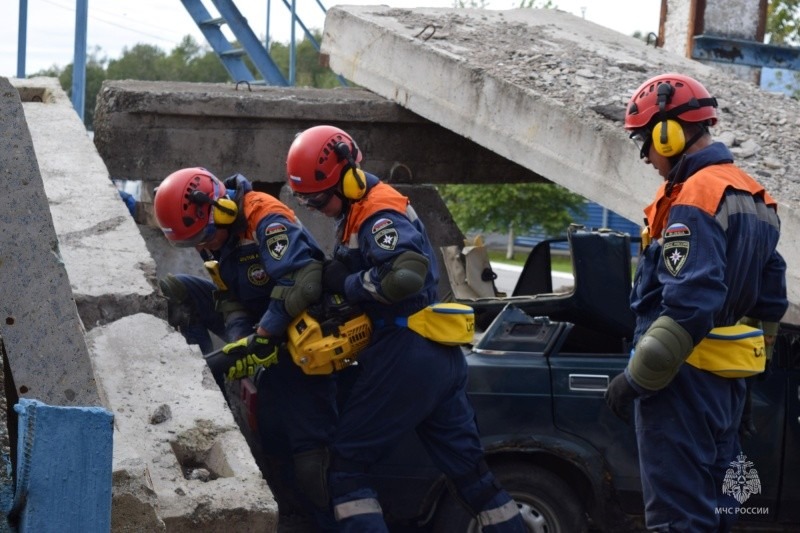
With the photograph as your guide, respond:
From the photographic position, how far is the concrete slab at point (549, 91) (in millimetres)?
6887

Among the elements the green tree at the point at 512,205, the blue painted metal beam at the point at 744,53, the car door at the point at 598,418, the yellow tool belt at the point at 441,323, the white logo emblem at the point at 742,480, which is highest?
the blue painted metal beam at the point at 744,53

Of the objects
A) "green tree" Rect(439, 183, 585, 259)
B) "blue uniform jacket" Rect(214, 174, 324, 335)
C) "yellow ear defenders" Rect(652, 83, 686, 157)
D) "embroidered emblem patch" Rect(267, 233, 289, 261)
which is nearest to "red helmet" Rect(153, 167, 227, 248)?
"blue uniform jacket" Rect(214, 174, 324, 335)

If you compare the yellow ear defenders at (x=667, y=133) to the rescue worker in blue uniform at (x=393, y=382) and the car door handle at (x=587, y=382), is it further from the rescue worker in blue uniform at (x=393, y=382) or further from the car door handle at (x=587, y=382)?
the car door handle at (x=587, y=382)

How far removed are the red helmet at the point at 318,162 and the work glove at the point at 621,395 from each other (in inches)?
63.2

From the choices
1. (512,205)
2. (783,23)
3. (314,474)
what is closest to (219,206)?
(314,474)

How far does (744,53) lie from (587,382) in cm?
642

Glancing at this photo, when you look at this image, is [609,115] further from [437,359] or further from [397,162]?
[437,359]

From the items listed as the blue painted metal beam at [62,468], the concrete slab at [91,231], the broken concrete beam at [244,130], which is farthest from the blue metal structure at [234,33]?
the blue painted metal beam at [62,468]

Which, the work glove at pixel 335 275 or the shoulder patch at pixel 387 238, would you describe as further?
the work glove at pixel 335 275

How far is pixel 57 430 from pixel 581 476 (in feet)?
11.4

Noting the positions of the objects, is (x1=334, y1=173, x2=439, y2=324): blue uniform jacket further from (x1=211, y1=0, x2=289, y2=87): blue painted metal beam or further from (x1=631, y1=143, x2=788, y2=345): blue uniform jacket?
(x1=211, y1=0, x2=289, y2=87): blue painted metal beam

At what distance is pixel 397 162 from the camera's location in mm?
8453

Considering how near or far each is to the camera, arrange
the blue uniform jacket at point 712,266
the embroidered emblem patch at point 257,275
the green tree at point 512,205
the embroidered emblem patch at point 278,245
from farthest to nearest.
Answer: the green tree at point 512,205 → the embroidered emblem patch at point 257,275 → the embroidered emblem patch at point 278,245 → the blue uniform jacket at point 712,266

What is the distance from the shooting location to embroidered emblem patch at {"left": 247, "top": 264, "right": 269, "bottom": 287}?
552 centimetres
